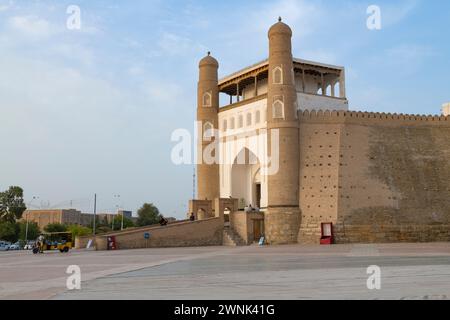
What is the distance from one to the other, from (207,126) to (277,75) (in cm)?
709

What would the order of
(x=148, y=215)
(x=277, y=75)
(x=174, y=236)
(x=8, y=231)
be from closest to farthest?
1. (x=174, y=236)
2. (x=277, y=75)
3. (x=8, y=231)
4. (x=148, y=215)

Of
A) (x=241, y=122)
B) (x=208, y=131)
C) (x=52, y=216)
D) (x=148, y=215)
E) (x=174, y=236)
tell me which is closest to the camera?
(x=174, y=236)

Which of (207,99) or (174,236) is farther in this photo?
(207,99)

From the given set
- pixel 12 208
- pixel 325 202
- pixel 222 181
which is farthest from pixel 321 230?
pixel 12 208

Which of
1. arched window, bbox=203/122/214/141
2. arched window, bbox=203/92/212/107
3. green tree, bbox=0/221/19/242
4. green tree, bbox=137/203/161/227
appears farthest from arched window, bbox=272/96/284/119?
green tree, bbox=137/203/161/227

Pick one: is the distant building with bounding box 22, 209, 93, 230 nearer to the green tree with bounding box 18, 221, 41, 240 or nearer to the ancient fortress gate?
the green tree with bounding box 18, 221, 41, 240

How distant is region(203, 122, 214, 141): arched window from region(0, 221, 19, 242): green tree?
29.7m

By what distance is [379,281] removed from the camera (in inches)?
309

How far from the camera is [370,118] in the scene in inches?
1189

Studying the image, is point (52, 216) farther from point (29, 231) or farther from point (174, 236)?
point (174, 236)

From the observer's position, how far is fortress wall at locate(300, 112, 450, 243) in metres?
28.2

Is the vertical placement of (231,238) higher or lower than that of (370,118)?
lower

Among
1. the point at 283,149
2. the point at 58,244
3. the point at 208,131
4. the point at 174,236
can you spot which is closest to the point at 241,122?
the point at 208,131
